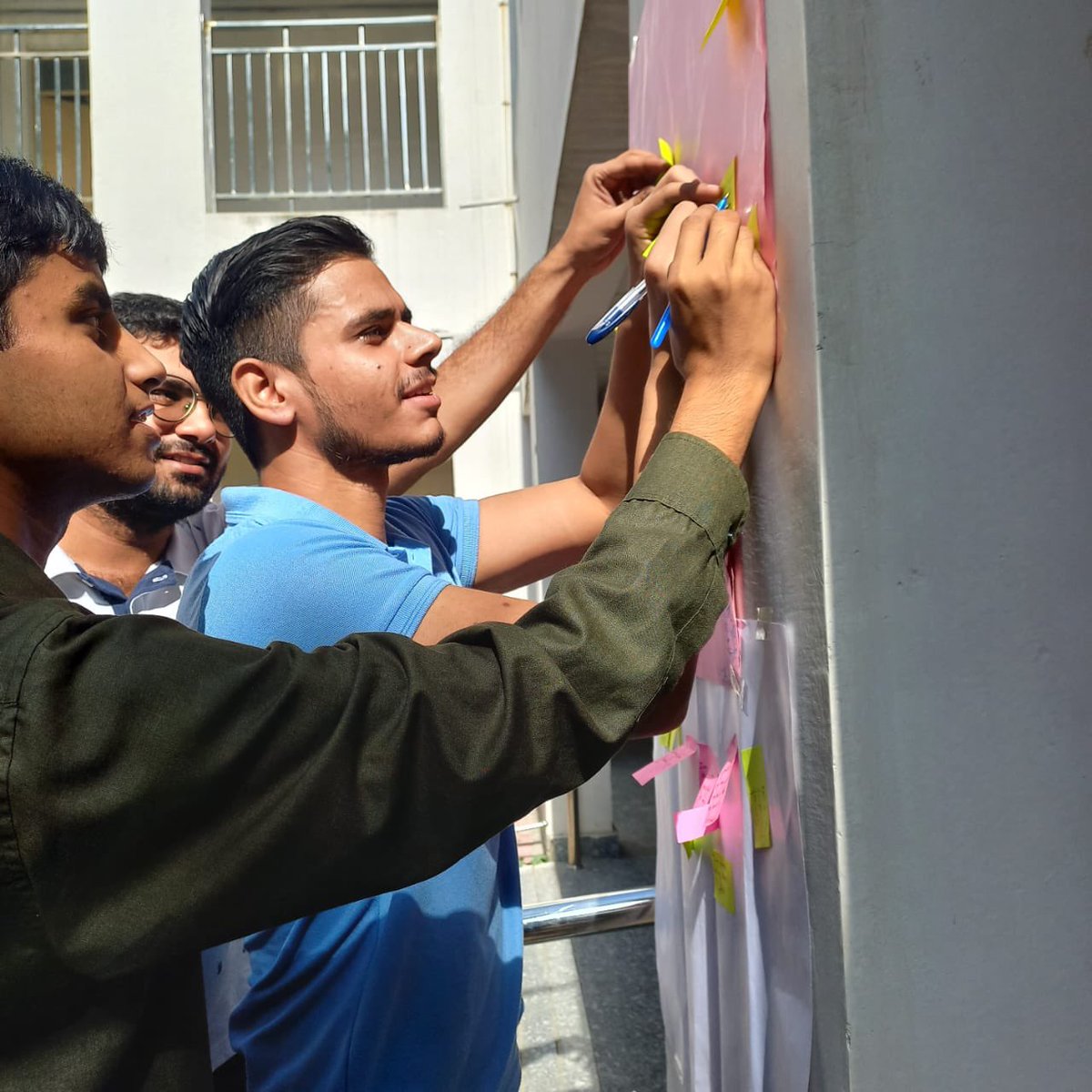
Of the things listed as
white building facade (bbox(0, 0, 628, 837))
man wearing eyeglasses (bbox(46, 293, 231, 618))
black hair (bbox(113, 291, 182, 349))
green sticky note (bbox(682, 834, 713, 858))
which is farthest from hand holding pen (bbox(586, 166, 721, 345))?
white building facade (bbox(0, 0, 628, 837))

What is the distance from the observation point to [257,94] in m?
8.37

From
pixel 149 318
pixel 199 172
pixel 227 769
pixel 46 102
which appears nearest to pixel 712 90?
pixel 227 769

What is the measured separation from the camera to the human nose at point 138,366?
3.39ft

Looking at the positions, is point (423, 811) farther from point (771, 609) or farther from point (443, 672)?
point (771, 609)

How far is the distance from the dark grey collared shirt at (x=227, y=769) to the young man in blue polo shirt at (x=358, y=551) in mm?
275

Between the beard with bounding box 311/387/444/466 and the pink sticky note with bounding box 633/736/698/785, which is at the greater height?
the beard with bounding box 311/387/444/466

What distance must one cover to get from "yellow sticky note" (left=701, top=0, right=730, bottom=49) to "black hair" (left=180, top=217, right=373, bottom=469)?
0.63 meters

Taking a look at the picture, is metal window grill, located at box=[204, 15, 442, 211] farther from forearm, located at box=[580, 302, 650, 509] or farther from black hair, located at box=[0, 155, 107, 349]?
black hair, located at box=[0, 155, 107, 349]

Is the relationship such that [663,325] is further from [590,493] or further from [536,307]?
[536,307]

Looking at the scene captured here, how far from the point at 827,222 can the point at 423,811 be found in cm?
55

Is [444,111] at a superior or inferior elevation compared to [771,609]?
superior

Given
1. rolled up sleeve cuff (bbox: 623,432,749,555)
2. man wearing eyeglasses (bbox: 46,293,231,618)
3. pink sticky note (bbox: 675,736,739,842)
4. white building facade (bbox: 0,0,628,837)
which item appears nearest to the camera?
rolled up sleeve cuff (bbox: 623,432,749,555)

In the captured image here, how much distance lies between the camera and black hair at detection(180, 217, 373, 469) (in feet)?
4.85

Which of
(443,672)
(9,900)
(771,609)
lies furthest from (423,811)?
(771,609)
